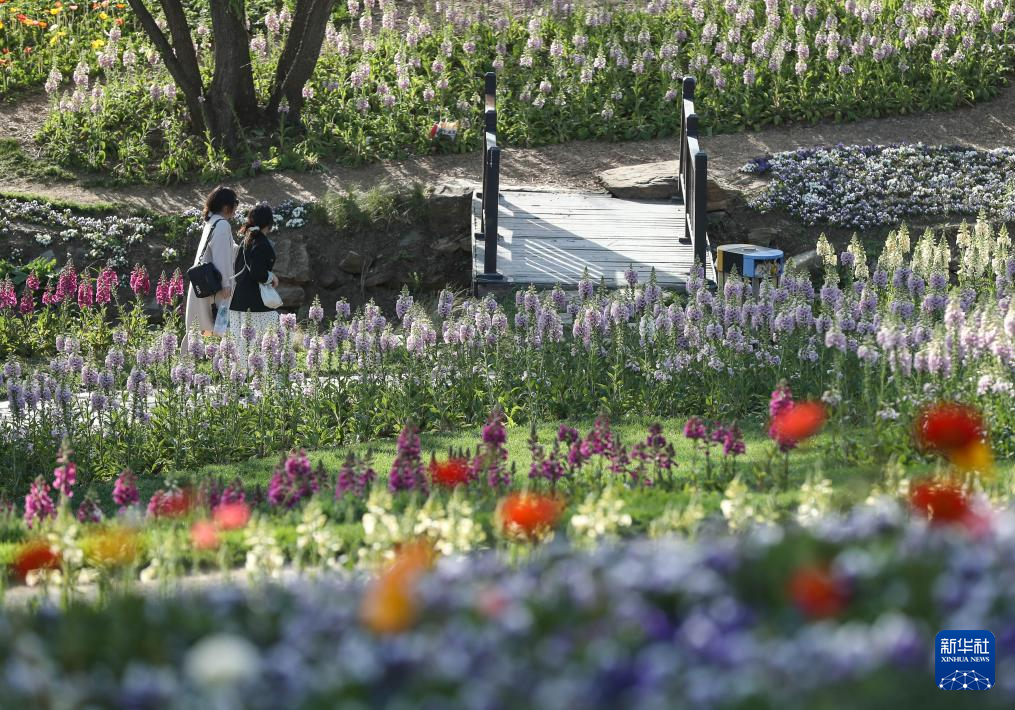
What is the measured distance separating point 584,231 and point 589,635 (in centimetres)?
1124

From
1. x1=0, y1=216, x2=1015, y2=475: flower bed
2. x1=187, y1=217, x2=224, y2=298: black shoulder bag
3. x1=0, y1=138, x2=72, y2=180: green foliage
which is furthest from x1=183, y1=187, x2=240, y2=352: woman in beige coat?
x1=0, y1=138, x2=72, y2=180: green foliage

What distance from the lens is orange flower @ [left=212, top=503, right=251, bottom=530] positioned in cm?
604

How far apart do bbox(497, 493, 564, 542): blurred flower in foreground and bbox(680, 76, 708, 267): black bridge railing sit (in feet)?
21.9

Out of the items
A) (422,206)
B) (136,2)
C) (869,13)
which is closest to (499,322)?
(422,206)

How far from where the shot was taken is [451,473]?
6.96 m

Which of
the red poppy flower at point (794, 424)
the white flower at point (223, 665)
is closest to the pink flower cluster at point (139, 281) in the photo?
the red poppy flower at point (794, 424)

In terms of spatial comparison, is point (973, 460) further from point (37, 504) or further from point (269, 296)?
point (269, 296)

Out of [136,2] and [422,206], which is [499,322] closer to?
[422,206]

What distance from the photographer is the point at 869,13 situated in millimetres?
18578

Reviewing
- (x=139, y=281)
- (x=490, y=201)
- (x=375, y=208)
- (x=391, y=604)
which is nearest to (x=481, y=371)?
(x=490, y=201)

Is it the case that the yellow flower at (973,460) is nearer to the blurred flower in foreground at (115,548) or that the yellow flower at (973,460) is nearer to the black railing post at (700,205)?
the blurred flower in foreground at (115,548)

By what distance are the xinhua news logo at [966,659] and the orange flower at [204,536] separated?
298cm

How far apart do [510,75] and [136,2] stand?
483 centimetres

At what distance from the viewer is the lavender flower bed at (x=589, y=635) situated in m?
3.50
